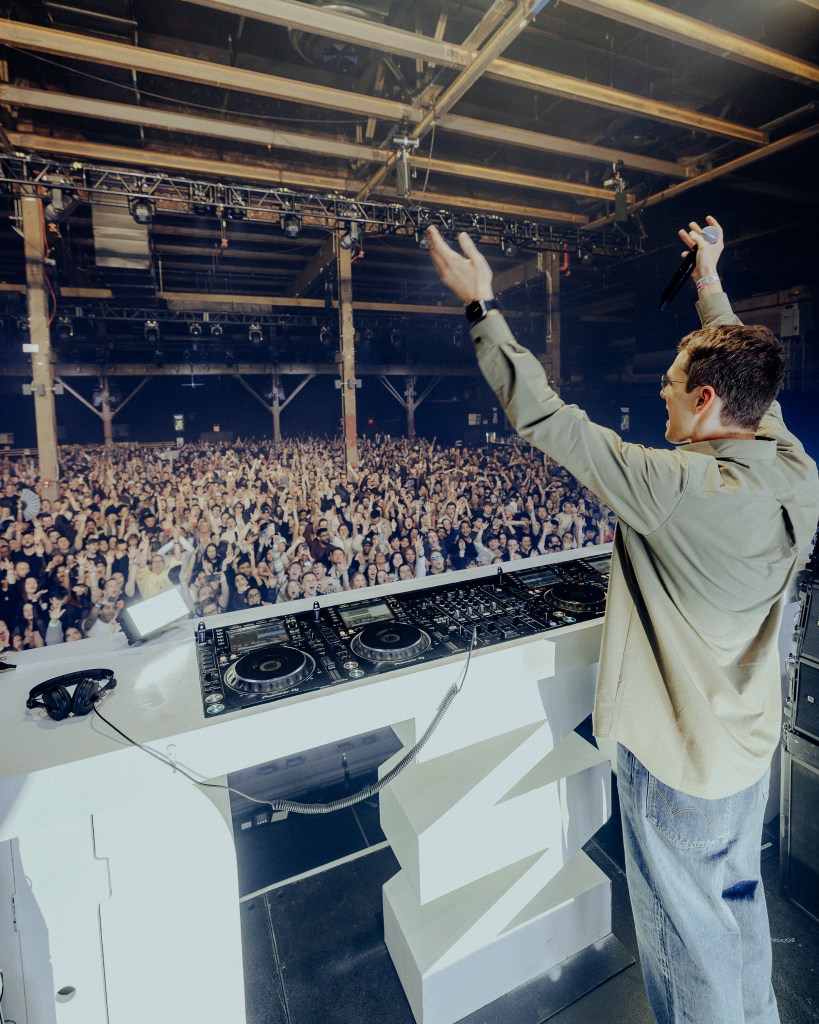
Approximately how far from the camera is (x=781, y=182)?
3.18 meters

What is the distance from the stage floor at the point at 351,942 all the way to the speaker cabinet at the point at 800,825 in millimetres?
68

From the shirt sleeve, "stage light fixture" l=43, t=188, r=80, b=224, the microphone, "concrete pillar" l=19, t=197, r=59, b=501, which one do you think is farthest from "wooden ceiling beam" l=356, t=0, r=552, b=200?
the shirt sleeve

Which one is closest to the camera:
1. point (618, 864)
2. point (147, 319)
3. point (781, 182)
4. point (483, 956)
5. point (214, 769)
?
point (214, 769)

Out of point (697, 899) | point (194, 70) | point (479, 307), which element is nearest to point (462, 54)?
point (194, 70)

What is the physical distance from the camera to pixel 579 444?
93 centimetres

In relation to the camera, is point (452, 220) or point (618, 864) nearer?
point (618, 864)

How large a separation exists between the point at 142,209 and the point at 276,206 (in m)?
0.79

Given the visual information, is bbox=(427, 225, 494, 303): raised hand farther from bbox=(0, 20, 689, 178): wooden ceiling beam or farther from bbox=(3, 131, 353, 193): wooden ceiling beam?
bbox=(3, 131, 353, 193): wooden ceiling beam

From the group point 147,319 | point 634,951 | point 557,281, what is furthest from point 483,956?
point 557,281

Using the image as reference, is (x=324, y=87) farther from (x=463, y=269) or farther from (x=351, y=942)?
(x=351, y=942)

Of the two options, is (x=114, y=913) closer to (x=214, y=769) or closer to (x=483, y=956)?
(x=214, y=769)

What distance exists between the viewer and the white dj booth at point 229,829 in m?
1.08

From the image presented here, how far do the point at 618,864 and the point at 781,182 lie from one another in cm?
391

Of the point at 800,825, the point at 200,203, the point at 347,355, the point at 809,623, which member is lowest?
the point at 800,825
